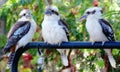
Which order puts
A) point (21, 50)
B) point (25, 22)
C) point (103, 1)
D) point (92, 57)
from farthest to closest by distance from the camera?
1. point (103, 1)
2. point (92, 57)
3. point (25, 22)
4. point (21, 50)

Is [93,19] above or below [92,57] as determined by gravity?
above

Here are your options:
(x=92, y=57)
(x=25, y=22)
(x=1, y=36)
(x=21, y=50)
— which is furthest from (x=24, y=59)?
(x=21, y=50)

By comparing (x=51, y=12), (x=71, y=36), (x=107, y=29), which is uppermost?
(x=51, y=12)

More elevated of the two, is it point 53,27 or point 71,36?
point 53,27

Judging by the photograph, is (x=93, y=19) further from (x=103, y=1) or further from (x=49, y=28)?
(x=103, y=1)

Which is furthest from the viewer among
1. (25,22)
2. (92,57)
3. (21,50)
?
(92,57)

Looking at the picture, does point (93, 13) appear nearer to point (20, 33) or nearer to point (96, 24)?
point (96, 24)

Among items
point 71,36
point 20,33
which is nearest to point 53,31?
point 20,33

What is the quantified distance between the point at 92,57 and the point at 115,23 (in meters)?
0.45

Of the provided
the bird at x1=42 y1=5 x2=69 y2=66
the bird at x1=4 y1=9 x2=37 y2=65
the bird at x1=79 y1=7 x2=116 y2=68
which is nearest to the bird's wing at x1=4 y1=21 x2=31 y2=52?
the bird at x1=4 y1=9 x2=37 y2=65

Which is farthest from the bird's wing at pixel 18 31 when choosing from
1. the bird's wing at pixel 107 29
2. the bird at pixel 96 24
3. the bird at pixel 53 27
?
the bird's wing at pixel 107 29

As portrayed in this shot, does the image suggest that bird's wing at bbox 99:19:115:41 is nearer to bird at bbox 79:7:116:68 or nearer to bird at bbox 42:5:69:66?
bird at bbox 79:7:116:68

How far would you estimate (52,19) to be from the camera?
2316 mm

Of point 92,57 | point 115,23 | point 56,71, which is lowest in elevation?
point 56,71
